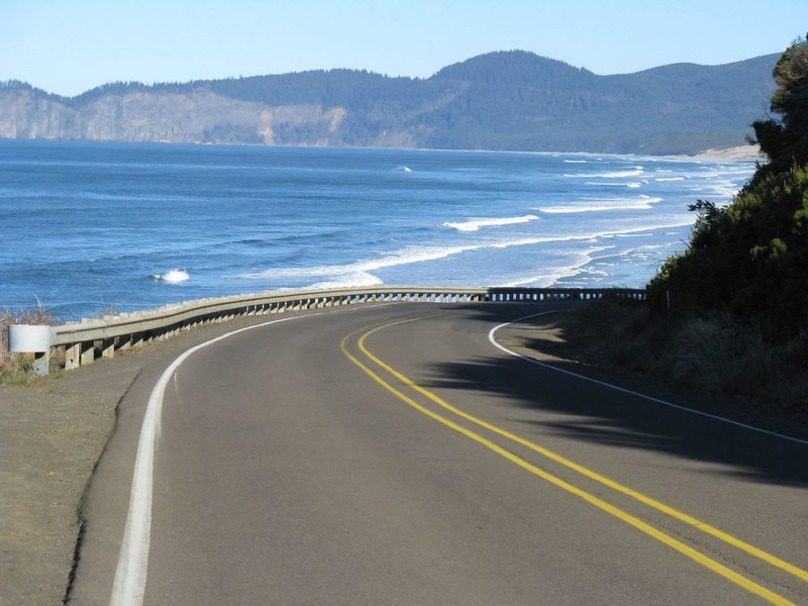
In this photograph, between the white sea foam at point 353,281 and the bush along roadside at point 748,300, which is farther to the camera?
the white sea foam at point 353,281

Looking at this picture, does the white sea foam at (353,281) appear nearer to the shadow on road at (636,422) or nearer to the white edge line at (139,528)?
the shadow on road at (636,422)

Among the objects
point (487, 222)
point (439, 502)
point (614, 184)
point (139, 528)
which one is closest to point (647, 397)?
point (439, 502)

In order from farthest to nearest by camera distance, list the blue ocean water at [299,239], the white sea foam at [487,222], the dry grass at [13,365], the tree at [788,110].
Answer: the white sea foam at [487,222], the blue ocean water at [299,239], the tree at [788,110], the dry grass at [13,365]

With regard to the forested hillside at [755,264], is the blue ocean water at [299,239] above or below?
below

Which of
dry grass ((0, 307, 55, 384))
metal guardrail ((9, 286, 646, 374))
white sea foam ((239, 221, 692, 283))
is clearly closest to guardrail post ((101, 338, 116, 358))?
metal guardrail ((9, 286, 646, 374))

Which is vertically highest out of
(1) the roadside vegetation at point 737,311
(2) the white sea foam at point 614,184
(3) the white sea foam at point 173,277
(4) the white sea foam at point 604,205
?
(1) the roadside vegetation at point 737,311

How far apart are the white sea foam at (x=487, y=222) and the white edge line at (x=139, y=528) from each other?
79566mm

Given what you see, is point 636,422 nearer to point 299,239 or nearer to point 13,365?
point 13,365

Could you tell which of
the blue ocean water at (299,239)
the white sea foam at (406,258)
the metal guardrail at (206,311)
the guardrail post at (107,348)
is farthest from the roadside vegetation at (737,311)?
the white sea foam at (406,258)

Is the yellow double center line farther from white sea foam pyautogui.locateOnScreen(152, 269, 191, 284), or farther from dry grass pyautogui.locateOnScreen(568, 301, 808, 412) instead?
white sea foam pyautogui.locateOnScreen(152, 269, 191, 284)

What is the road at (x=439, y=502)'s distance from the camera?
7254 mm

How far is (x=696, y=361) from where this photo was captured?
20.0m

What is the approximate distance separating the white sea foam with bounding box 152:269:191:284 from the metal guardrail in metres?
13.7

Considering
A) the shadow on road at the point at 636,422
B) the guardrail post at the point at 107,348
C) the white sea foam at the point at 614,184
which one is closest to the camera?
the shadow on road at the point at 636,422
